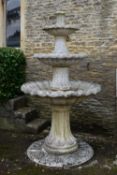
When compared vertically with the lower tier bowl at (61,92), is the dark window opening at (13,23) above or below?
above

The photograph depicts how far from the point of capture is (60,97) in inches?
167

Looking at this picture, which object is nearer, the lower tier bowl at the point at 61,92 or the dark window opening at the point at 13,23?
the lower tier bowl at the point at 61,92

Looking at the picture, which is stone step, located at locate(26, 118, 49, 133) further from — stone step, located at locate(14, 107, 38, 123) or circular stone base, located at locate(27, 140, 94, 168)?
circular stone base, located at locate(27, 140, 94, 168)

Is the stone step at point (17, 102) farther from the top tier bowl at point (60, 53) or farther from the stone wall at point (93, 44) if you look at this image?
the top tier bowl at point (60, 53)

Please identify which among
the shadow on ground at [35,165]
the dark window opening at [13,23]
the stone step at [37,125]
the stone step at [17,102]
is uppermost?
the dark window opening at [13,23]

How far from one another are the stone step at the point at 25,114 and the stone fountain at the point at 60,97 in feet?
3.69

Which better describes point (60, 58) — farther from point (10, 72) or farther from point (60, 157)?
point (10, 72)

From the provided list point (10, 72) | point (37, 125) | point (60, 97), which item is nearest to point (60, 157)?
Result: point (60, 97)

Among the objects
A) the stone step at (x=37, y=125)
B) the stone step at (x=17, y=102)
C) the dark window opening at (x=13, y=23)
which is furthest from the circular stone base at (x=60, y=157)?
the dark window opening at (x=13, y=23)

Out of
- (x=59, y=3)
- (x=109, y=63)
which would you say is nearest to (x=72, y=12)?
(x=59, y=3)

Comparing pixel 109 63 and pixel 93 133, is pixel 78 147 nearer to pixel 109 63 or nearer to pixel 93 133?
pixel 93 133

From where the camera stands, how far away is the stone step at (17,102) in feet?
20.4

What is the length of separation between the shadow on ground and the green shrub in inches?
37.4

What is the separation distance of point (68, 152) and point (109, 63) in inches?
76.1
